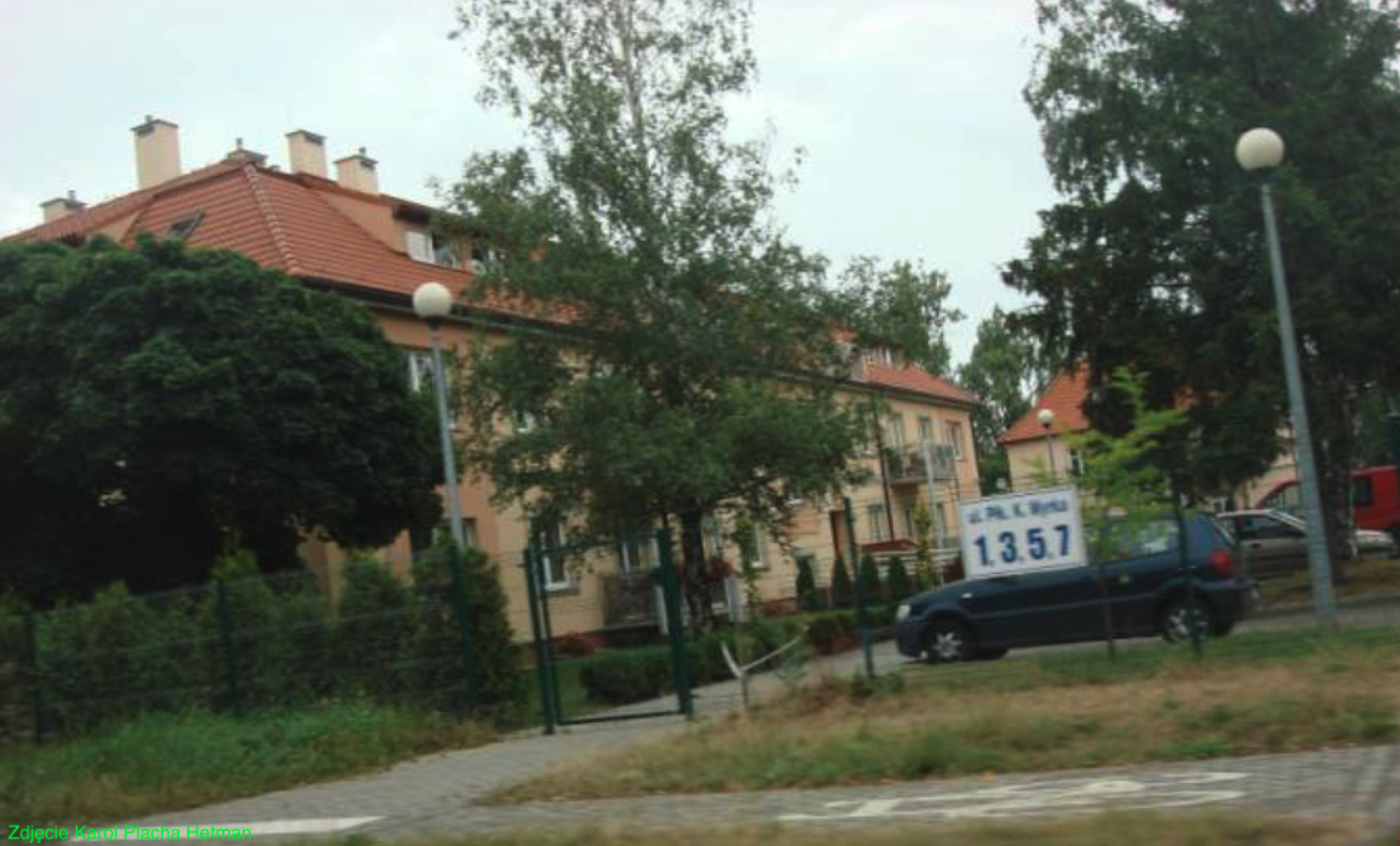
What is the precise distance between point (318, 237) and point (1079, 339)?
16.2 meters

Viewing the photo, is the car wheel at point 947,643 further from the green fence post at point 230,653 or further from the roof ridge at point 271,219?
the roof ridge at point 271,219

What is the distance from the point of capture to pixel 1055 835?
6320 mm

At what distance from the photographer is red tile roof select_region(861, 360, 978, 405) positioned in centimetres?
5759

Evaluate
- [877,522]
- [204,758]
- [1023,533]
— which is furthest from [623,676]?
[877,522]

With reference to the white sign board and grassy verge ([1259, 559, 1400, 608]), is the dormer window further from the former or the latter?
the white sign board

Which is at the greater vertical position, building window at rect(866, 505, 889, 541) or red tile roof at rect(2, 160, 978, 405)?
red tile roof at rect(2, 160, 978, 405)

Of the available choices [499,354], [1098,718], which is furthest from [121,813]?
[499,354]

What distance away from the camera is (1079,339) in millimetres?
27453

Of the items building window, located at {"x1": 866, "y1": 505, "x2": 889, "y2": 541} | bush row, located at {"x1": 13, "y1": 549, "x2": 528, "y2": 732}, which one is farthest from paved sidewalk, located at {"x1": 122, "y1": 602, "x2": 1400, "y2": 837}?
building window, located at {"x1": 866, "y1": 505, "x2": 889, "y2": 541}

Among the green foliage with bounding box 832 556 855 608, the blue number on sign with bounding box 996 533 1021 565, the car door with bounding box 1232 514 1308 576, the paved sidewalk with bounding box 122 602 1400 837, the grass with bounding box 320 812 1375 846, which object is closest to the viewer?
the grass with bounding box 320 812 1375 846

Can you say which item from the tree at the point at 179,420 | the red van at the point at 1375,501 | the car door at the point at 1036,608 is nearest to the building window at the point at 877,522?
the red van at the point at 1375,501

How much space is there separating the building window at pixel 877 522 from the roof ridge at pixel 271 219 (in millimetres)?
27789

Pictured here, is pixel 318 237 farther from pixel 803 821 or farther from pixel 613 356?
pixel 803 821

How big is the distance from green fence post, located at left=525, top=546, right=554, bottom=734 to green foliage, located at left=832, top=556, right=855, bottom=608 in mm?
5781
